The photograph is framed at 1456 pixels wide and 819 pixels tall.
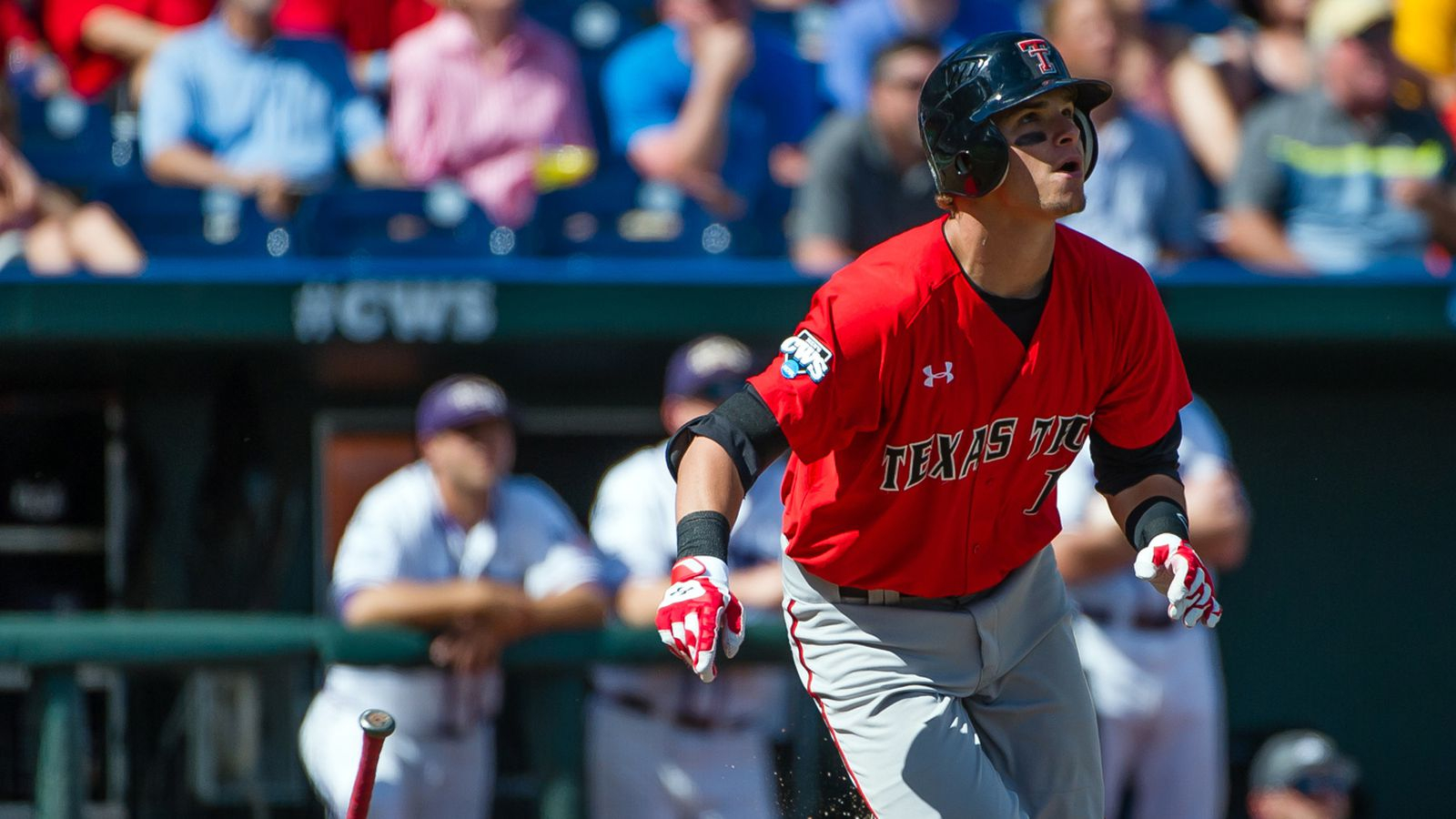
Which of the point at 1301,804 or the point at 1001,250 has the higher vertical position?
the point at 1001,250

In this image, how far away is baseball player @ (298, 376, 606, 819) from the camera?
16.1 ft

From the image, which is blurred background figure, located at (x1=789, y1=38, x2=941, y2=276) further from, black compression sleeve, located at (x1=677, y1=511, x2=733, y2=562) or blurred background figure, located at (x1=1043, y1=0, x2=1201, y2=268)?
black compression sleeve, located at (x1=677, y1=511, x2=733, y2=562)

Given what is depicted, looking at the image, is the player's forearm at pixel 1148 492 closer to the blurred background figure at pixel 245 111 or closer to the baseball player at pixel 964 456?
the baseball player at pixel 964 456

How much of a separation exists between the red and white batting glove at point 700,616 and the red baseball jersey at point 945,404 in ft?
0.95

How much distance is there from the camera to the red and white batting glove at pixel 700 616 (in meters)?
2.84

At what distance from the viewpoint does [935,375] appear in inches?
121

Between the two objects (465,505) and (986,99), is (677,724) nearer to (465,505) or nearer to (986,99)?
(465,505)

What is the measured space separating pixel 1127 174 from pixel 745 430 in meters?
3.50

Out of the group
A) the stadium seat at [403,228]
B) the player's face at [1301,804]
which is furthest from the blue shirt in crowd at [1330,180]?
the stadium seat at [403,228]

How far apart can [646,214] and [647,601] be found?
1.67 meters

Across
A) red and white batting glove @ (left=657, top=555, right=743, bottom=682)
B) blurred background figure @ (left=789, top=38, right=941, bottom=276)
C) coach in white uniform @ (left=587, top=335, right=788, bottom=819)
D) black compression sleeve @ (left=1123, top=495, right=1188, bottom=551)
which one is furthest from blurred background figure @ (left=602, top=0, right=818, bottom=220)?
red and white batting glove @ (left=657, top=555, right=743, bottom=682)

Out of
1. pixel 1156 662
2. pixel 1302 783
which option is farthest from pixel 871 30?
pixel 1302 783

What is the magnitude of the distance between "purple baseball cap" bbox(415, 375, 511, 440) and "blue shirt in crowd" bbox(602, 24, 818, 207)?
1.41 metres

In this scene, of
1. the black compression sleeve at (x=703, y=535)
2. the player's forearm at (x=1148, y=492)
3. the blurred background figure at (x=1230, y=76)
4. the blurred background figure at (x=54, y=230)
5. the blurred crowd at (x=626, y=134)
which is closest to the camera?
the black compression sleeve at (x=703, y=535)
